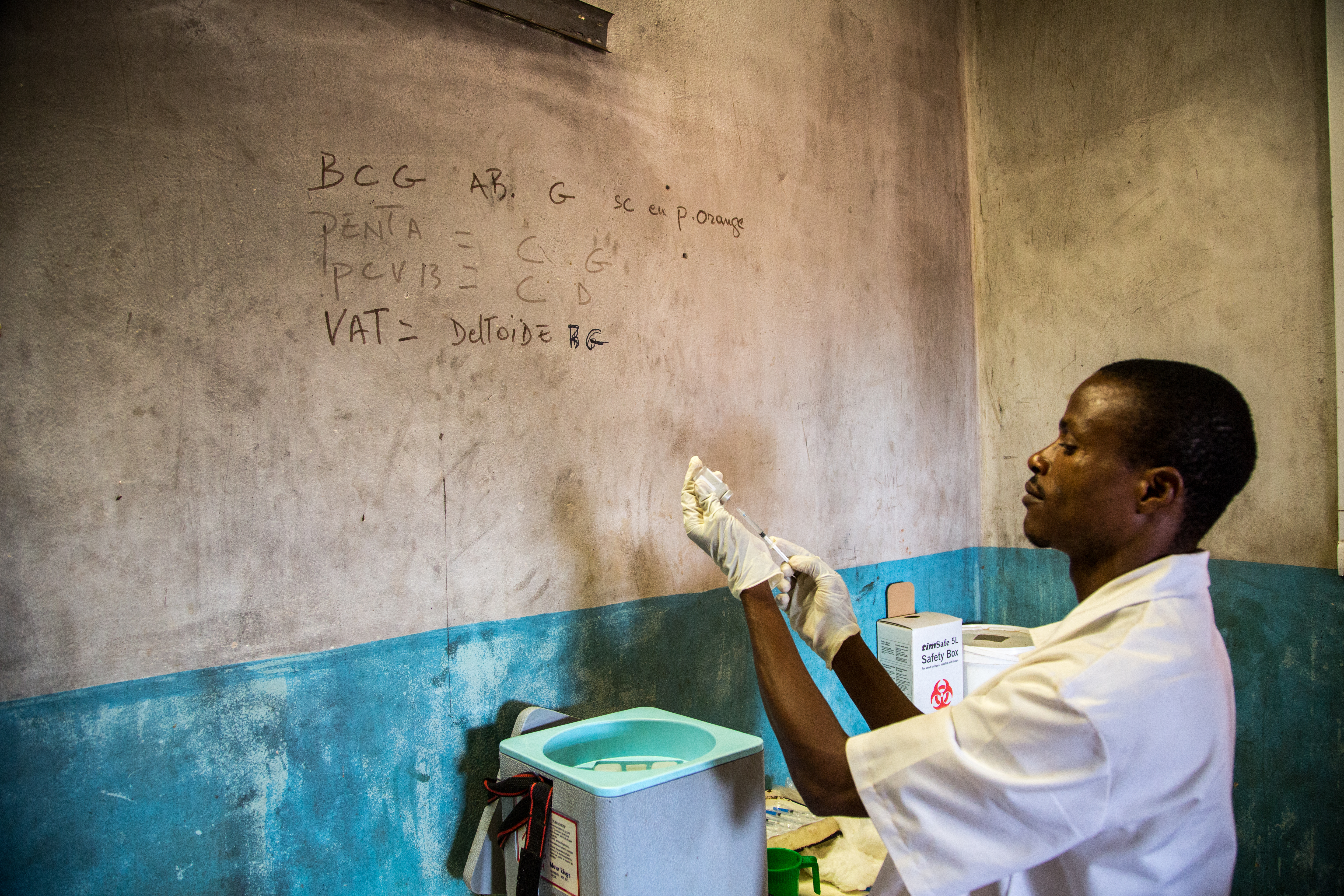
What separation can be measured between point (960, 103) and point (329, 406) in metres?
2.30

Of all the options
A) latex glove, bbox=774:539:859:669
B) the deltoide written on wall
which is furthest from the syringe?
the deltoide written on wall

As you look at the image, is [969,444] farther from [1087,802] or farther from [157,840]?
[157,840]

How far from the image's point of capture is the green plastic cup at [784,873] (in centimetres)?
138

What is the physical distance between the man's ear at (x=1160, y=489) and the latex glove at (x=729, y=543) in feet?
1.78

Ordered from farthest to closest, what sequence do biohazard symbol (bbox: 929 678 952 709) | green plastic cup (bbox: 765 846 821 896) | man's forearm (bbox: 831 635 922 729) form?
biohazard symbol (bbox: 929 678 952 709), green plastic cup (bbox: 765 846 821 896), man's forearm (bbox: 831 635 922 729)

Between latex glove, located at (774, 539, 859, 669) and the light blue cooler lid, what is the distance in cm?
20

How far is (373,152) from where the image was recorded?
52.4 inches

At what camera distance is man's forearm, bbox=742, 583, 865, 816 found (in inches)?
38.8

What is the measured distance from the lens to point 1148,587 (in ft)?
2.98

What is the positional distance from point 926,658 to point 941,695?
0.36 ft

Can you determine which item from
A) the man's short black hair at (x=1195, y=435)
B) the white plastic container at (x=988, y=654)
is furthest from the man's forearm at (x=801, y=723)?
the white plastic container at (x=988, y=654)

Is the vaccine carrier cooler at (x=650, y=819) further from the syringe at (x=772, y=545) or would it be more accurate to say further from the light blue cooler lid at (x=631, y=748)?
the syringe at (x=772, y=545)

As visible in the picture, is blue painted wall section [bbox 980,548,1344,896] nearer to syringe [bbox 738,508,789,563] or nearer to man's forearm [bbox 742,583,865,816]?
syringe [bbox 738,508,789,563]

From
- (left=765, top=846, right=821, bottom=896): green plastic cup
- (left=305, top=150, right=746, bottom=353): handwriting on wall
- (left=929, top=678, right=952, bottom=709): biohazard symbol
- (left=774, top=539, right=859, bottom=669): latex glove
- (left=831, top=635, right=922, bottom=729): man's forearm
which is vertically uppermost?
(left=305, top=150, right=746, bottom=353): handwriting on wall
